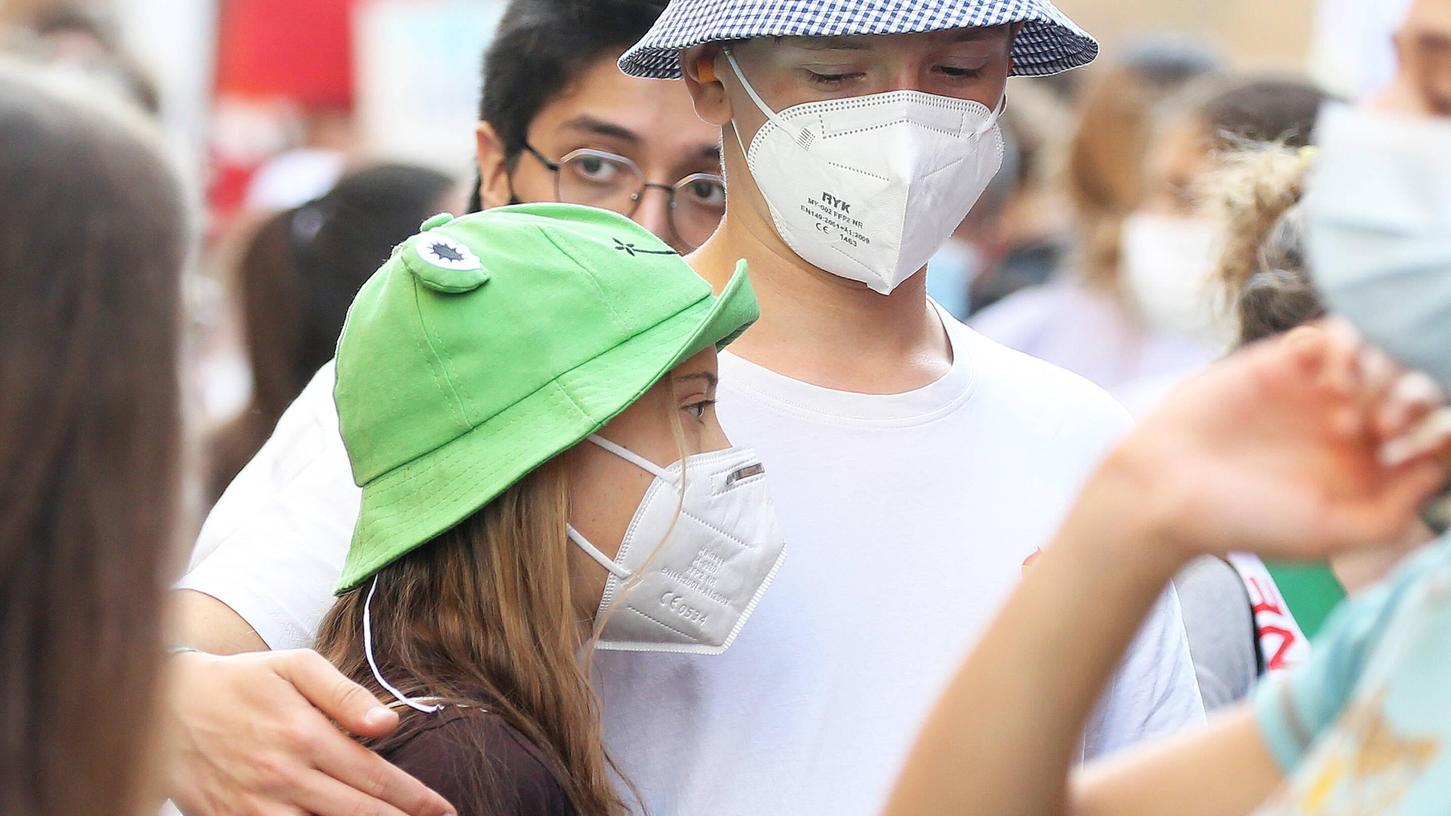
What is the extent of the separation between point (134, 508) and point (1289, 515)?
0.84m

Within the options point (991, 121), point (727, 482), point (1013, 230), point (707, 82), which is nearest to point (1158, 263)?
point (1013, 230)

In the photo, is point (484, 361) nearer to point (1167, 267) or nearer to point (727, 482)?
point (727, 482)

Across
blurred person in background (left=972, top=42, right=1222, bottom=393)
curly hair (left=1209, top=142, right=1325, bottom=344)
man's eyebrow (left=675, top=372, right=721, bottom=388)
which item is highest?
man's eyebrow (left=675, top=372, right=721, bottom=388)

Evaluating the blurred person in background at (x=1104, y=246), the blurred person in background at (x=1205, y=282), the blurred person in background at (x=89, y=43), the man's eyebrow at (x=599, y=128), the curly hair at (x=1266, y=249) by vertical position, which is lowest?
the blurred person in background at (x=1104, y=246)

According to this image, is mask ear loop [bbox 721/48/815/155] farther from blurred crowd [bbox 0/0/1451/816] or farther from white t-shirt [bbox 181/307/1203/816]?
white t-shirt [bbox 181/307/1203/816]

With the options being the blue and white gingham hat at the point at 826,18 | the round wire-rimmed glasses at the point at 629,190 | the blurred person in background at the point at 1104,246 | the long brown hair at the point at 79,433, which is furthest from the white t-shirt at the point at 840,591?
the blurred person in background at the point at 1104,246

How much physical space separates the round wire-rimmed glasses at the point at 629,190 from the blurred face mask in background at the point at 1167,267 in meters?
2.00

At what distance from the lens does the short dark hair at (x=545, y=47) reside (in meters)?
3.22

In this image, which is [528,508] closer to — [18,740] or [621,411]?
[621,411]

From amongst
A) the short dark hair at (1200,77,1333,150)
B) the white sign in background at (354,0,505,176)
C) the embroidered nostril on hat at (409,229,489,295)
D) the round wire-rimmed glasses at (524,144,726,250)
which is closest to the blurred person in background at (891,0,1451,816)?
the embroidered nostril on hat at (409,229,489,295)

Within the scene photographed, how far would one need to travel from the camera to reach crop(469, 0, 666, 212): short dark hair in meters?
3.22

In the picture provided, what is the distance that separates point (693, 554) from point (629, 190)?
1177mm

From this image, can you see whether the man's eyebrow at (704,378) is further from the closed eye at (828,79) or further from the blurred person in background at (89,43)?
the blurred person in background at (89,43)

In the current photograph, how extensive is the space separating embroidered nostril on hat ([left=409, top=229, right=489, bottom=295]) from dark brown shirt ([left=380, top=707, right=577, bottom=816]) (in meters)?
0.51
